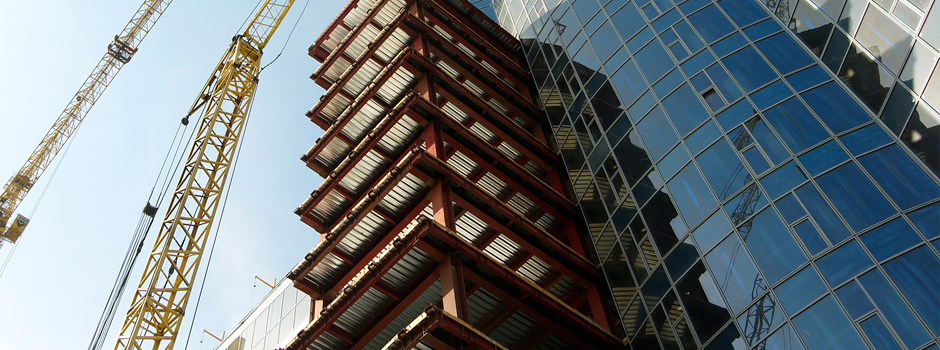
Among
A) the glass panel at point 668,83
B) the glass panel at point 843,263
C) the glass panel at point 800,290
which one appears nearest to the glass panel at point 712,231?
the glass panel at point 800,290

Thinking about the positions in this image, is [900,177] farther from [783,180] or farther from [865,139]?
[783,180]

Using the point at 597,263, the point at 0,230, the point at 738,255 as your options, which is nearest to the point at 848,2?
the point at 738,255

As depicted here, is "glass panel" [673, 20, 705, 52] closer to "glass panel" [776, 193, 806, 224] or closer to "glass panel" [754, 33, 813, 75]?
"glass panel" [754, 33, 813, 75]

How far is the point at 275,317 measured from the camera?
1934 inches

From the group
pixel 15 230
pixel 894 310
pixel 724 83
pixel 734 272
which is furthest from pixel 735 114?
pixel 15 230

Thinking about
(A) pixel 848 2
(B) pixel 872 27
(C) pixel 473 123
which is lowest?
(B) pixel 872 27

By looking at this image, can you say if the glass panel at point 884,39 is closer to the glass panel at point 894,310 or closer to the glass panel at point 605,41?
the glass panel at point 894,310

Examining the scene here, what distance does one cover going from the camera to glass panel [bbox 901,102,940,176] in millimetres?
27109

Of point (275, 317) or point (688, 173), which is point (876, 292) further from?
point (275, 317)

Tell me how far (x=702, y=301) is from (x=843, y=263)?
5186 mm

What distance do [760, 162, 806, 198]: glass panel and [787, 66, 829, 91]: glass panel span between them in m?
4.47

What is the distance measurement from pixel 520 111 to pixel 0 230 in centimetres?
6461

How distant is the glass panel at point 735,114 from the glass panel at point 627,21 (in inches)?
339

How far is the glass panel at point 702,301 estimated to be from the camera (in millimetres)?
27828
